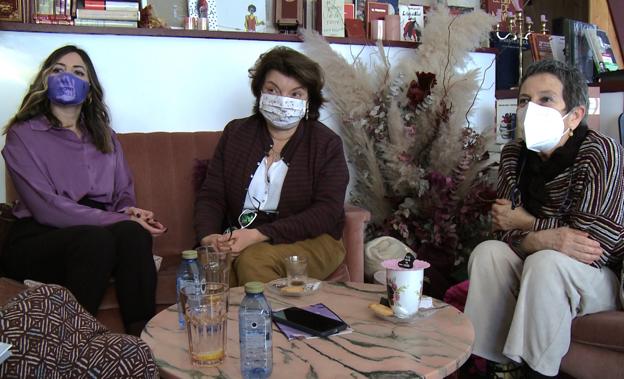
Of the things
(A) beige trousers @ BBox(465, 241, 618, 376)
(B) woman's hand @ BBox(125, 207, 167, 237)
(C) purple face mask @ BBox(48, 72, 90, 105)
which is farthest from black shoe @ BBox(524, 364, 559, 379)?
(C) purple face mask @ BBox(48, 72, 90, 105)

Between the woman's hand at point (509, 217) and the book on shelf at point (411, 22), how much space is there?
1522 mm

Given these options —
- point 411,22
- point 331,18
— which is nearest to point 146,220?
point 331,18

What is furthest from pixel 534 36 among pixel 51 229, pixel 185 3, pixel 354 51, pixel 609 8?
pixel 51 229

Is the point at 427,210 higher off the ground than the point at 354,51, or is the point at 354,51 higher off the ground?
the point at 354,51

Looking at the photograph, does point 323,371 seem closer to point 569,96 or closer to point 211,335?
point 211,335

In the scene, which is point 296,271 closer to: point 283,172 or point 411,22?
point 283,172

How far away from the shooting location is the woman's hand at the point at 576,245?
5.77ft

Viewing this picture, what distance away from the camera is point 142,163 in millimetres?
2473

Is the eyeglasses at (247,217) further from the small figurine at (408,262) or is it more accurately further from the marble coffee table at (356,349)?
the small figurine at (408,262)

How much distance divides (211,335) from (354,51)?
2.19 metres

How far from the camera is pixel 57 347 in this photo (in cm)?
92

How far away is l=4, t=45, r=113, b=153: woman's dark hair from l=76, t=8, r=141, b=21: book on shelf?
37 centimetres

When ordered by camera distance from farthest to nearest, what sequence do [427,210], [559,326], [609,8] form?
[609,8]
[427,210]
[559,326]

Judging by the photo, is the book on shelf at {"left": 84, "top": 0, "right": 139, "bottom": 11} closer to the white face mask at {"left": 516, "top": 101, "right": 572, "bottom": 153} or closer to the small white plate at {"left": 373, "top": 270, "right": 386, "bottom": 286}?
the small white plate at {"left": 373, "top": 270, "right": 386, "bottom": 286}
